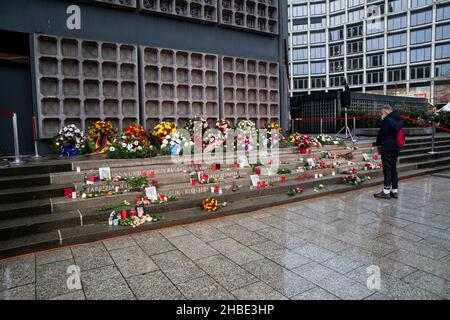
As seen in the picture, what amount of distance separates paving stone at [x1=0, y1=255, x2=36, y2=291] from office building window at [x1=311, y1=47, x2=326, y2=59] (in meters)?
61.7

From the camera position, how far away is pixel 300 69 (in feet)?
197

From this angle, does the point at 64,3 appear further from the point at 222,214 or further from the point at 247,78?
the point at 222,214

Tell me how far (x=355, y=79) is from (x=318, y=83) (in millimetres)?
6457

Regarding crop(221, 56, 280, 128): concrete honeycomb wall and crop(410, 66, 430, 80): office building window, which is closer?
crop(221, 56, 280, 128): concrete honeycomb wall

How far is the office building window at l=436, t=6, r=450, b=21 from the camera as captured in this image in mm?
45906

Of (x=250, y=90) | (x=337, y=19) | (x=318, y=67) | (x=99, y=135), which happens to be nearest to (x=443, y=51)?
(x=337, y=19)

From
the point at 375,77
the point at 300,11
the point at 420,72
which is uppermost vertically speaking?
the point at 300,11

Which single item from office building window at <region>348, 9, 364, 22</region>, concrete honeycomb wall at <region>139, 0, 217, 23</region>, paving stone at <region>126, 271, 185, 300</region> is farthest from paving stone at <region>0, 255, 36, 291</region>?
office building window at <region>348, 9, 364, 22</region>

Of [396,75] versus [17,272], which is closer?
[17,272]

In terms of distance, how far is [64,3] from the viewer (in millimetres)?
7977

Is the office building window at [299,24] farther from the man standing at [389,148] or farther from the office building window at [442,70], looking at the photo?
the man standing at [389,148]

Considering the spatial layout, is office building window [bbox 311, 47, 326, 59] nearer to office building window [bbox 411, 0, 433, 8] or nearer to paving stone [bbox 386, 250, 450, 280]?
office building window [bbox 411, 0, 433, 8]

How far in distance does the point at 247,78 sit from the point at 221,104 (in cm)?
142

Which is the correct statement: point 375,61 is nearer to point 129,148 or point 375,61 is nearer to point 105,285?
point 129,148
